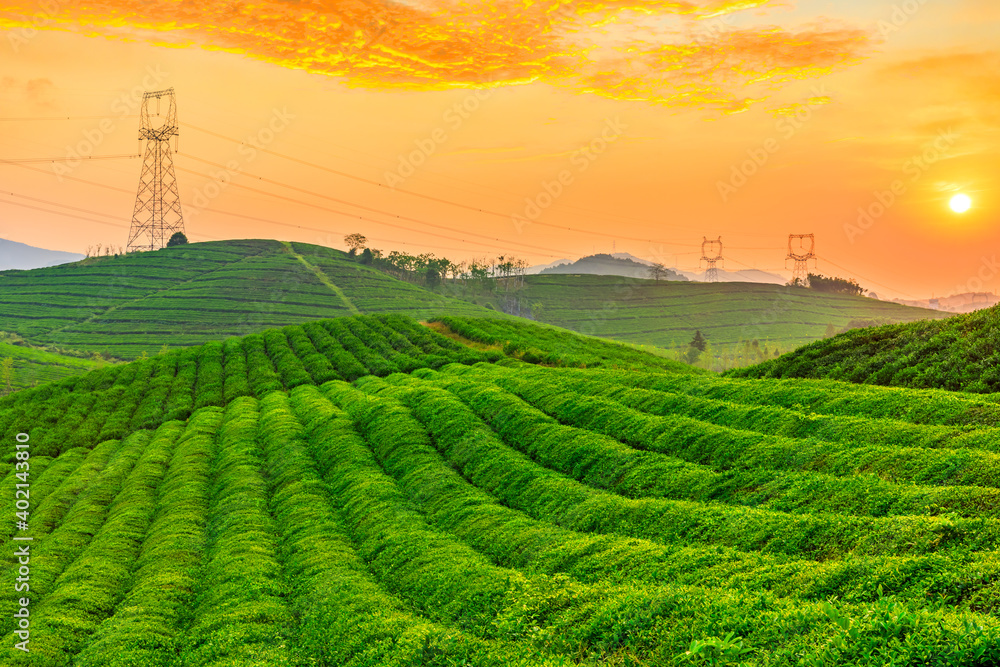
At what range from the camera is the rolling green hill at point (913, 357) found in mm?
36812

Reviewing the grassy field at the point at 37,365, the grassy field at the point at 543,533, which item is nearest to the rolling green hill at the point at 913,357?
the grassy field at the point at 543,533

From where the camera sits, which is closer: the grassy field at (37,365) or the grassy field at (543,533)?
the grassy field at (543,533)

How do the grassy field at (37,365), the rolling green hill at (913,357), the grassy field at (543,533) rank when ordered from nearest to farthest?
1. the grassy field at (543,533)
2. the rolling green hill at (913,357)
3. the grassy field at (37,365)

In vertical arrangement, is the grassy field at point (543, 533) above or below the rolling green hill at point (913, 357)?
below

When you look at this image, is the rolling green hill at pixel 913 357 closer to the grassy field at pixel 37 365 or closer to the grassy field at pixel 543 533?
the grassy field at pixel 543 533

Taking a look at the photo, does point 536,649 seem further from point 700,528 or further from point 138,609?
point 138,609

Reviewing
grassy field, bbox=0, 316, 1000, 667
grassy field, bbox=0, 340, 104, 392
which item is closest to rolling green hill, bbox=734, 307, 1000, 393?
grassy field, bbox=0, 316, 1000, 667

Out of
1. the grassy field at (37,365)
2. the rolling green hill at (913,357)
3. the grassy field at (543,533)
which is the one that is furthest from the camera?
the grassy field at (37,365)

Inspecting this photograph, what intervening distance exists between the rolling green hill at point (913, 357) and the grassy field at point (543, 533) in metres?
4.81

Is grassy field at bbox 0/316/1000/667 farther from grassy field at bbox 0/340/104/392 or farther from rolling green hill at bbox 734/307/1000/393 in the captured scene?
grassy field at bbox 0/340/104/392

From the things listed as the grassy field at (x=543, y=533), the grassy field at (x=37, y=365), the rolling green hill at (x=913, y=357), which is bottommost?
the grassy field at (x=37, y=365)

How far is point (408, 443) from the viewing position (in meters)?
44.4

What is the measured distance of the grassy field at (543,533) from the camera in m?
16.4

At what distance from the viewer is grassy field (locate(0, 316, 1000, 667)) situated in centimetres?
1642
